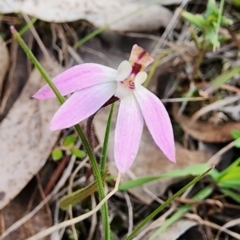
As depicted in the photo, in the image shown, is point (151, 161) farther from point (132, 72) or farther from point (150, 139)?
point (132, 72)

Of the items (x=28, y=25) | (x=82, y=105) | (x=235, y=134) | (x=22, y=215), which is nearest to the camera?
(x=82, y=105)

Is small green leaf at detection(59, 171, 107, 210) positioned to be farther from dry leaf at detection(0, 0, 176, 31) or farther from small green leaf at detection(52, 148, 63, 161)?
dry leaf at detection(0, 0, 176, 31)

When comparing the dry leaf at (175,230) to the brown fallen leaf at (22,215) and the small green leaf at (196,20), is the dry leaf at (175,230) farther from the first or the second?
the small green leaf at (196,20)

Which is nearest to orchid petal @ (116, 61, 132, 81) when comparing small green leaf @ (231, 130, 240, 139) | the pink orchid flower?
the pink orchid flower

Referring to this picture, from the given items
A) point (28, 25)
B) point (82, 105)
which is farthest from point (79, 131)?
point (28, 25)

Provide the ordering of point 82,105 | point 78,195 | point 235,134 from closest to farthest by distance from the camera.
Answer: point 82,105
point 78,195
point 235,134

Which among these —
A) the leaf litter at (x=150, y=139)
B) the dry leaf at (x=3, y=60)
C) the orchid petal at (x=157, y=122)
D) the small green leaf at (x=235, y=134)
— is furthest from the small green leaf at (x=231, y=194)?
the dry leaf at (x=3, y=60)

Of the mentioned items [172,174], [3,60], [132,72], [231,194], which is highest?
[3,60]
